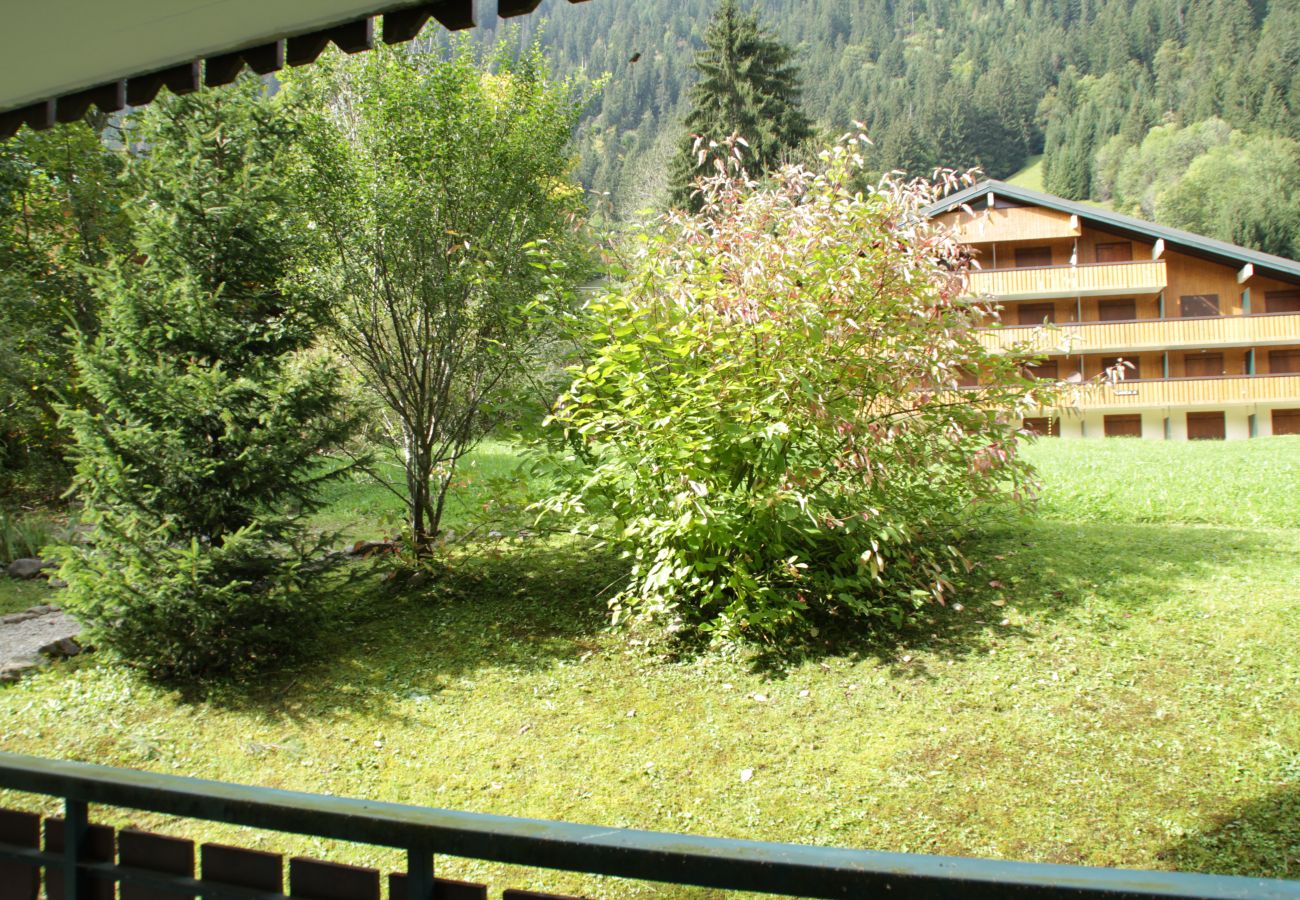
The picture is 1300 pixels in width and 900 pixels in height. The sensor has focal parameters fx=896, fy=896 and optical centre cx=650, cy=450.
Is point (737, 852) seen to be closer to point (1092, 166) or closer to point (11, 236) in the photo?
point (11, 236)

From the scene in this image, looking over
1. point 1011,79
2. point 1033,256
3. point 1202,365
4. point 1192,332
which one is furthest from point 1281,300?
point 1011,79

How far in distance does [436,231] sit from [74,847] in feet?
21.0

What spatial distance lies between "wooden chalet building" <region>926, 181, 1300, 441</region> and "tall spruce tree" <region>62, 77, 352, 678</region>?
2216 cm

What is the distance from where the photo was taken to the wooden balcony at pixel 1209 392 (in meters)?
25.0

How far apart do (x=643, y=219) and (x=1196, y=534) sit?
5636mm

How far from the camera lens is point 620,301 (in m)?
5.71

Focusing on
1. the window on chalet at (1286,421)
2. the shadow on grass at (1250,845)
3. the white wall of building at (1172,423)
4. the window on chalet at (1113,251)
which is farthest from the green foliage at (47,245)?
the window on chalet at (1286,421)

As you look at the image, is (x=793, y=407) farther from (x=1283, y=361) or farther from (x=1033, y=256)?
(x=1283, y=361)

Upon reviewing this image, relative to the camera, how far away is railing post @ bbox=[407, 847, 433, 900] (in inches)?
52.5

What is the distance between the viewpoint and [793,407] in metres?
5.54

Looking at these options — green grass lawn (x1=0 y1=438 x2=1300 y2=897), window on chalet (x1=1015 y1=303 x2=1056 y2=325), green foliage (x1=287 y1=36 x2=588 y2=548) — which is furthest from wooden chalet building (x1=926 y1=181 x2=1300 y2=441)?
green grass lawn (x1=0 y1=438 x2=1300 y2=897)

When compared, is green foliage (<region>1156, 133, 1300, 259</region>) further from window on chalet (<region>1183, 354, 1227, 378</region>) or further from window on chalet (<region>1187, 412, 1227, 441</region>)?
window on chalet (<region>1187, 412, 1227, 441</region>)

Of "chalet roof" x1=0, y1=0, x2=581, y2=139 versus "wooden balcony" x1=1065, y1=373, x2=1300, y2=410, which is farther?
"wooden balcony" x1=1065, y1=373, x2=1300, y2=410

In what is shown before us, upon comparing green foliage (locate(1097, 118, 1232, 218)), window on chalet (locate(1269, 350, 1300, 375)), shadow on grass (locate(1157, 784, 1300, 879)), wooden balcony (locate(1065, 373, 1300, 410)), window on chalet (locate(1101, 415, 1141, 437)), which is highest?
green foliage (locate(1097, 118, 1232, 218))
